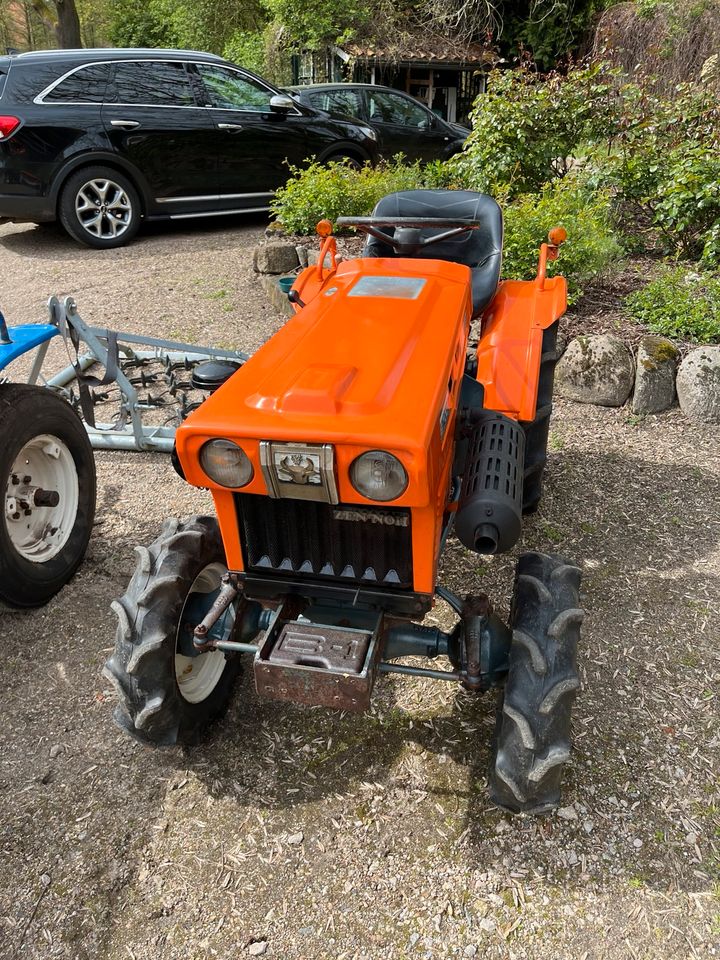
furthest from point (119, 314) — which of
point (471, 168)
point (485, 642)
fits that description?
point (485, 642)

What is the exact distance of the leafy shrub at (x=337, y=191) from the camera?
6375mm

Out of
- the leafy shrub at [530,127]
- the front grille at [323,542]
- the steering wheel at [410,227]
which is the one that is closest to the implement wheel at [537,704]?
the front grille at [323,542]

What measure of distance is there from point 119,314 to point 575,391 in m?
3.80

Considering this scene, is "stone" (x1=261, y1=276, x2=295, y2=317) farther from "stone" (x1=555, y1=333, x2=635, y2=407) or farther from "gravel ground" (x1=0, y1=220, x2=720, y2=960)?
"gravel ground" (x1=0, y1=220, x2=720, y2=960)

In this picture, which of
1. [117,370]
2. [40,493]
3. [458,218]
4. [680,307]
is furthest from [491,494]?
[680,307]

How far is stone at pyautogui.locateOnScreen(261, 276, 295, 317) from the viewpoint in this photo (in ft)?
Answer: 19.8

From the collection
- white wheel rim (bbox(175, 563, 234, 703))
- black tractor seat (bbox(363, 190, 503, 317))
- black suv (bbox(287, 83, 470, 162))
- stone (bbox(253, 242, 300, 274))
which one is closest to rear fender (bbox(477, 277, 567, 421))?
black tractor seat (bbox(363, 190, 503, 317))

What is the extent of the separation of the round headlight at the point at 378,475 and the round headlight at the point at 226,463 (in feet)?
0.90

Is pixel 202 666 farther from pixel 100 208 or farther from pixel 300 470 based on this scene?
pixel 100 208

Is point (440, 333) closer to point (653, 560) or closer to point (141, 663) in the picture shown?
point (141, 663)

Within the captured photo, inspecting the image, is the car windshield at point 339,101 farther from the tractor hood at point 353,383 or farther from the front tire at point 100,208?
the tractor hood at point 353,383

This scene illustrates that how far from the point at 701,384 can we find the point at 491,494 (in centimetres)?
310

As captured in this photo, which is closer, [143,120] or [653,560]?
[653,560]

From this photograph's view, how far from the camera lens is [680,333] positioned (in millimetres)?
4801
